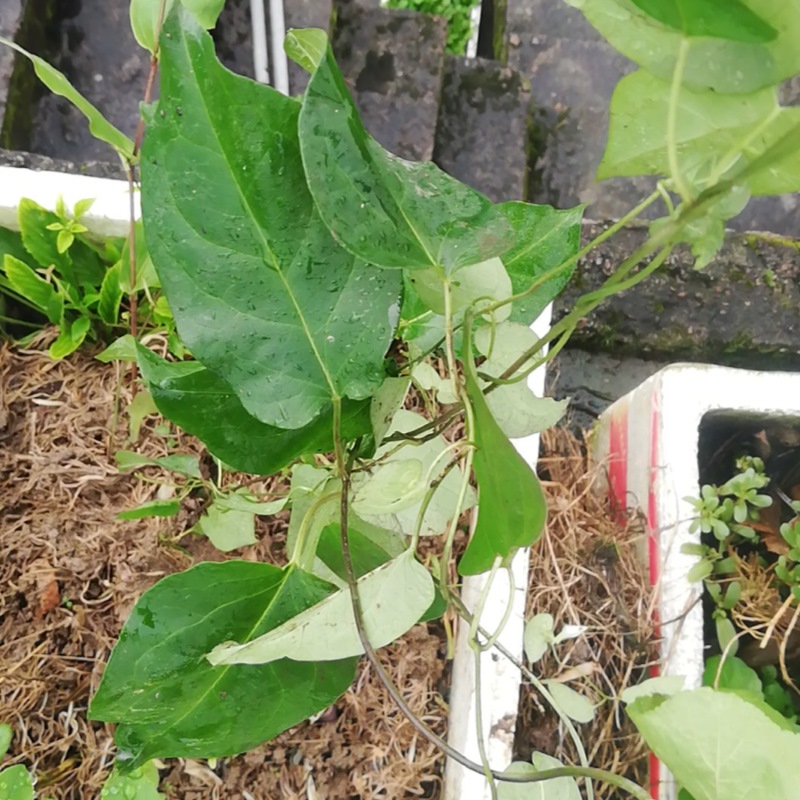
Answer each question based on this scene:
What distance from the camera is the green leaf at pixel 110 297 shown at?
68 cm

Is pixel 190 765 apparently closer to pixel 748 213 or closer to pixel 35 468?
pixel 35 468

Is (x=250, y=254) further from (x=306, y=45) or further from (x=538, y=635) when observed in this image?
(x=538, y=635)

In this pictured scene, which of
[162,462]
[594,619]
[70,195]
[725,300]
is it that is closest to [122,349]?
[162,462]

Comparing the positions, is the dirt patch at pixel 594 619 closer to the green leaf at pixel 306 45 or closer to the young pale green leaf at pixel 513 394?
the young pale green leaf at pixel 513 394

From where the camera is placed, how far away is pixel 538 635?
0.67 meters

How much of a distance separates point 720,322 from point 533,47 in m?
0.66

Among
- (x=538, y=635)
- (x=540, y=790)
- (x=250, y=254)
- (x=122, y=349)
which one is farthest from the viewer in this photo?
(x=538, y=635)

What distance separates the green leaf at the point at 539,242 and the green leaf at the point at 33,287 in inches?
17.9

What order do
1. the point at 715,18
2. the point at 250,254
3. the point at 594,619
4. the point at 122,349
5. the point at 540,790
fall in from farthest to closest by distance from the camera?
the point at 594,619, the point at 122,349, the point at 540,790, the point at 250,254, the point at 715,18

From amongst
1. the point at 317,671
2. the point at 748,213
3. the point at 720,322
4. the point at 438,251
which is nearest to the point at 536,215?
the point at 438,251

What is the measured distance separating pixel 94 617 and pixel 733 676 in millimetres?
616

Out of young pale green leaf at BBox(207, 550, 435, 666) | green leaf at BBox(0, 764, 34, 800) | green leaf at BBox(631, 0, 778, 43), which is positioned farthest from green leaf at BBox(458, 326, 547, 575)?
green leaf at BBox(0, 764, 34, 800)

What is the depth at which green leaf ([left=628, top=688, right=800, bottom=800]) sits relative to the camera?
294 millimetres

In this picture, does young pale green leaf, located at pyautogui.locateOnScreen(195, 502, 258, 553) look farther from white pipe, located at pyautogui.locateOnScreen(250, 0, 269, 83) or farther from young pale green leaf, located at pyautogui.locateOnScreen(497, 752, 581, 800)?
white pipe, located at pyautogui.locateOnScreen(250, 0, 269, 83)
